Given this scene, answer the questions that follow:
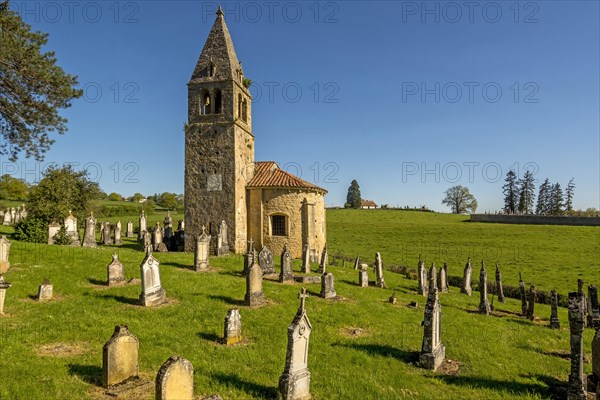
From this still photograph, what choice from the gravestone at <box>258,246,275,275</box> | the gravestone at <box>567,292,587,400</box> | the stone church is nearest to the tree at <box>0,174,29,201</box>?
the stone church

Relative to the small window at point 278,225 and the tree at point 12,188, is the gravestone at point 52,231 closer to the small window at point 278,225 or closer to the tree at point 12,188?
the small window at point 278,225

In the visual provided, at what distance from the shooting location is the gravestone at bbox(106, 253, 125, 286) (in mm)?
14523

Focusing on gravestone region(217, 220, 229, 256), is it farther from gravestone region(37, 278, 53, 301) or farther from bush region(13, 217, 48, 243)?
bush region(13, 217, 48, 243)

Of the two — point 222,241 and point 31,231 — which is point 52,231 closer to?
point 31,231

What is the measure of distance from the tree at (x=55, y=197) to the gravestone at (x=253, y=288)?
22.0 metres

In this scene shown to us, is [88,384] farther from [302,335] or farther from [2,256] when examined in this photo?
[2,256]

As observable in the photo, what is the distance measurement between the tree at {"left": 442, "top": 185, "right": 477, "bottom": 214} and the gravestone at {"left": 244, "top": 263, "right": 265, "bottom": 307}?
107m

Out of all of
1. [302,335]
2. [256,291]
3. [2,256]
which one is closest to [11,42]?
[2,256]

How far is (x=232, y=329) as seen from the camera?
9.71 m

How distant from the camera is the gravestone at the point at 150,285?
12359 mm

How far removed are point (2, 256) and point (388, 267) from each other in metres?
28.3

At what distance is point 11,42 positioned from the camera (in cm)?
1566

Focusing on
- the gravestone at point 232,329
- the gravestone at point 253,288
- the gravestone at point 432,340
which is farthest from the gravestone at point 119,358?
the gravestone at point 432,340

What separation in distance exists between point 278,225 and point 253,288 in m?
14.7
